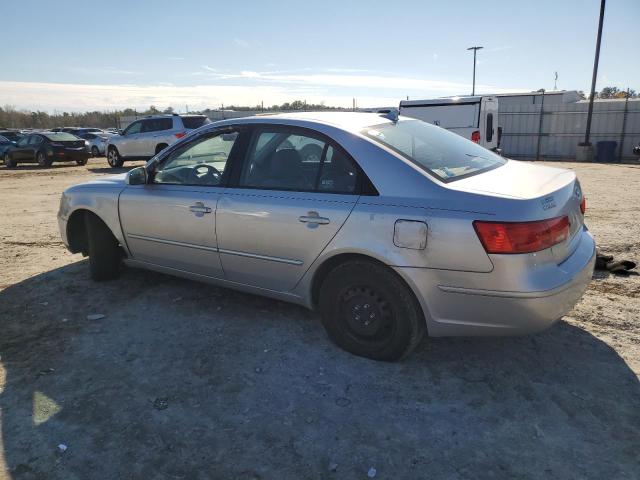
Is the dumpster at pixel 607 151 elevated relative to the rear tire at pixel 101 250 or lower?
lower

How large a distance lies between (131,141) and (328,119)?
1632 centimetres

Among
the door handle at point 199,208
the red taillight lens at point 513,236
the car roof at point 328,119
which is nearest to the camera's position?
the red taillight lens at point 513,236

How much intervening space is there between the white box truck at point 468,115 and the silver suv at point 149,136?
7738mm

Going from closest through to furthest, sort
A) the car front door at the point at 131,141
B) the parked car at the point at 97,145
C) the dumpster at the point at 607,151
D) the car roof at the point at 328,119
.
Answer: the car roof at the point at 328,119 → the car front door at the point at 131,141 → the dumpster at the point at 607,151 → the parked car at the point at 97,145

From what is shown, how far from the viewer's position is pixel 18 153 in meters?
20.1

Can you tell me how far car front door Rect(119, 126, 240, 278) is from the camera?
3879 mm

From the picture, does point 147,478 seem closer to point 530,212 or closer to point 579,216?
point 530,212

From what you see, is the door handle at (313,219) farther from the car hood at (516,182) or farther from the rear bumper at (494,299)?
the car hood at (516,182)

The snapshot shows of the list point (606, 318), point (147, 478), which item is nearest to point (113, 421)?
point (147, 478)

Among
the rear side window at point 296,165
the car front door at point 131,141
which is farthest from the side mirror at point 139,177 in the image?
the car front door at point 131,141

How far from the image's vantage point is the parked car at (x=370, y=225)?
2713 millimetres

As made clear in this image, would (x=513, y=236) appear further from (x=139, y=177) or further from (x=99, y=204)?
(x=99, y=204)

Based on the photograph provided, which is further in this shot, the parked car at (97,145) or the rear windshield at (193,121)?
the parked car at (97,145)

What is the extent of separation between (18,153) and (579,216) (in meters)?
22.5
